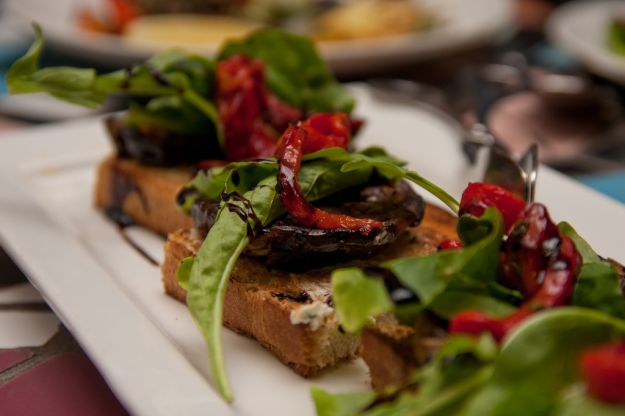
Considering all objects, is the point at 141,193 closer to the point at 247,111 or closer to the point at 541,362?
the point at 247,111

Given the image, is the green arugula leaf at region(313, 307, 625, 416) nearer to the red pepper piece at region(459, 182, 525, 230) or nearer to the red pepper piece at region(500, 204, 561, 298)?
the red pepper piece at region(500, 204, 561, 298)

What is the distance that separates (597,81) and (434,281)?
11.2ft

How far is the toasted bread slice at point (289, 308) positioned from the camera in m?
1.90

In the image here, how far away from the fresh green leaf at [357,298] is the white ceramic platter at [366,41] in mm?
2950

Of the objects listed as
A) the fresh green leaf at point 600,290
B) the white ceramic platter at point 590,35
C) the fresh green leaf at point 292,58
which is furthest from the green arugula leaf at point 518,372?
the white ceramic platter at point 590,35

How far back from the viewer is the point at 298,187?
1986 millimetres

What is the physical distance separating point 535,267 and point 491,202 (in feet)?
0.87

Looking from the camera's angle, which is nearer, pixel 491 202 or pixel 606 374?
pixel 606 374

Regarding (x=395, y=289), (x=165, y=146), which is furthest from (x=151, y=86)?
(x=395, y=289)

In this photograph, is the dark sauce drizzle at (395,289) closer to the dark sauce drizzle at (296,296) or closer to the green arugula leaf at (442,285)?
the green arugula leaf at (442,285)

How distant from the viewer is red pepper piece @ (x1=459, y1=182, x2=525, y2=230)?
5.99ft

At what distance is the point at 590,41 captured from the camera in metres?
4.76

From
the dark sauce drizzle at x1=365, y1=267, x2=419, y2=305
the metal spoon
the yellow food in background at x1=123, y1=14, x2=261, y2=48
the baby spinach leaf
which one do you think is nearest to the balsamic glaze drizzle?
the baby spinach leaf

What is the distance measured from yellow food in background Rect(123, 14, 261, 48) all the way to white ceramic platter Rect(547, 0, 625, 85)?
1921mm
